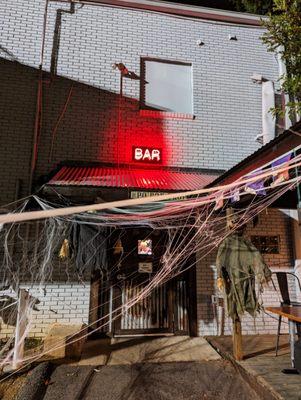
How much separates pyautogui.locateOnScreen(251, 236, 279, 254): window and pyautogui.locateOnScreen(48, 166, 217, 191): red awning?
192 centimetres

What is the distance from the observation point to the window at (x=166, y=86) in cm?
816

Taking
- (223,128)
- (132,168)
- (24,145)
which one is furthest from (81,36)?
(223,128)

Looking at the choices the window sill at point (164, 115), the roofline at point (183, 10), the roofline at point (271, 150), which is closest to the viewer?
the roofline at point (271, 150)

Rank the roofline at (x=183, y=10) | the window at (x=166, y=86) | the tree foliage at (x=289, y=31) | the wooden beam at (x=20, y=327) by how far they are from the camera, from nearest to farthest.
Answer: the wooden beam at (x=20, y=327) < the tree foliage at (x=289, y=31) < the window at (x=166, y=86) < the roofline at (x=183, y=10)

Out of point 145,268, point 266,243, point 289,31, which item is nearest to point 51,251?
point 145,268

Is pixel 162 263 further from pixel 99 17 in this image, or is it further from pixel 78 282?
pixel 99 17

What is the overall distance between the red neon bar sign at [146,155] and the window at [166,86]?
4.06 feet

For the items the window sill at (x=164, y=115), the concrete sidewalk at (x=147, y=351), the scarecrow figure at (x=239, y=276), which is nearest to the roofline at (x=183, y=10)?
the window sill at (x=164, y=115)

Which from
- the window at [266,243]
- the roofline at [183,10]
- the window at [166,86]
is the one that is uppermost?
the roofline at [183,10]

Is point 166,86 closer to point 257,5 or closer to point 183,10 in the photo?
point 183,10

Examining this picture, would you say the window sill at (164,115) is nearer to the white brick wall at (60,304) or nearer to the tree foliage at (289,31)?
the tree foliage at (289,31)

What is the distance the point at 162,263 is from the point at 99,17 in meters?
6.67

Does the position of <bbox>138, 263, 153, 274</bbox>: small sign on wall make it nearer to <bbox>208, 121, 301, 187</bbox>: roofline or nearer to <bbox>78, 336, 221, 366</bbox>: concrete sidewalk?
<bbox>78, 336, 221, 366</bbox>: concrete sidewalk

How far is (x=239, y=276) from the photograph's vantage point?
5332mm
